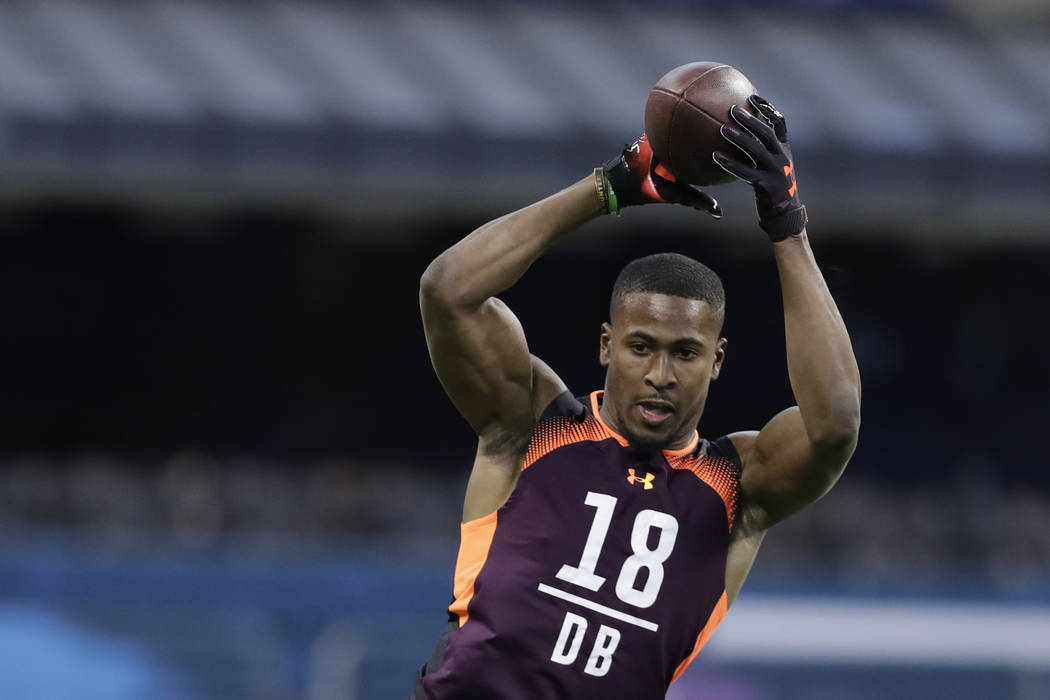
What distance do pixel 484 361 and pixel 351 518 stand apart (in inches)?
377

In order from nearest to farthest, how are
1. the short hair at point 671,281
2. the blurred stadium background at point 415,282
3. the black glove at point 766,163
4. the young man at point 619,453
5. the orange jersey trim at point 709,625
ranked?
the black glove at point 766,163 < the young man at point 619,453 < the short hair at point 671,281 < the orange jersey trim at point 709,625 < the blurred stadium background at point 415,282

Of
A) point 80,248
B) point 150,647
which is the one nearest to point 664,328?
point 150,647

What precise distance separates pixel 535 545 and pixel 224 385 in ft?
41.9

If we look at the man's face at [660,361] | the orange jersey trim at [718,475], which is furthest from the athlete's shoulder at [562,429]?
the orange jersey trim at [718,475]

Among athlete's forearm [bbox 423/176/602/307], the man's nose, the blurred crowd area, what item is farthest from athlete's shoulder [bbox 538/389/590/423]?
the blurred crowd area

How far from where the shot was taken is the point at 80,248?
661 inches

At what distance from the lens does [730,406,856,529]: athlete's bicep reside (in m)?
4.15

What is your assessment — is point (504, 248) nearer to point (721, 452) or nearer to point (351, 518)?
point (721, 452)

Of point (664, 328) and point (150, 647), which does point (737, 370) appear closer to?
point (150, 647)

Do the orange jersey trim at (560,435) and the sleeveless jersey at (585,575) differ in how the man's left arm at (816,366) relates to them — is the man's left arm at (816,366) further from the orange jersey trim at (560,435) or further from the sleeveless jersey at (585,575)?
the orange jersey trim at (560,435)

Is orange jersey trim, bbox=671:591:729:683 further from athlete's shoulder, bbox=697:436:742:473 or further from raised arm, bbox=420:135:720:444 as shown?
raised arm, bbox=420:135:720:444

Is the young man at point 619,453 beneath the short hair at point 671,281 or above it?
beneath

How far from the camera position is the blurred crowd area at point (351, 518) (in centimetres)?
1298

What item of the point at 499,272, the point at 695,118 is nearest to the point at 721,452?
the point at 499,272
